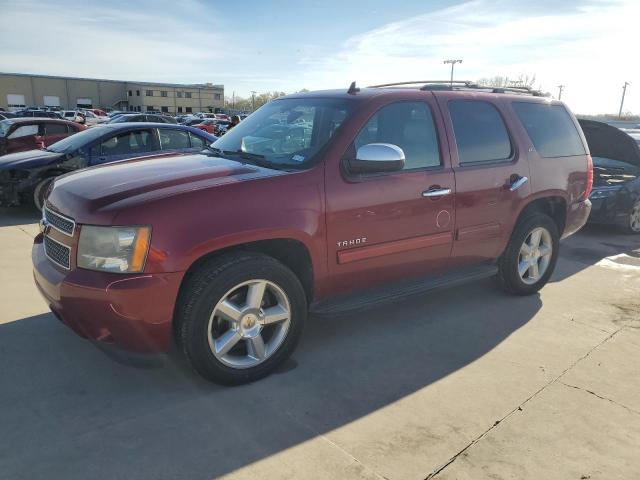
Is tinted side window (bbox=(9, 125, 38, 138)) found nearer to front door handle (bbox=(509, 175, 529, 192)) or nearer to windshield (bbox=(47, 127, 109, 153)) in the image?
windshield (bbox=(47, 127, 109, 153))

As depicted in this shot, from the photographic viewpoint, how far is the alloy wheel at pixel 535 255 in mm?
4723

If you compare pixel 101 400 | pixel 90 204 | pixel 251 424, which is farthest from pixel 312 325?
pixel 90 204

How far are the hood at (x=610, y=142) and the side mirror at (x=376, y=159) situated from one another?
20.8 ft

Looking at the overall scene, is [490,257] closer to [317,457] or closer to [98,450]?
[317,457]

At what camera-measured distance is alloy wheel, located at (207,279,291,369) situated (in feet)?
9.88

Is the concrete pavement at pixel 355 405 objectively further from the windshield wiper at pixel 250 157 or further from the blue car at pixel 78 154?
the blue car at pixel 78 154

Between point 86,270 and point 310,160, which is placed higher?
point 310,160

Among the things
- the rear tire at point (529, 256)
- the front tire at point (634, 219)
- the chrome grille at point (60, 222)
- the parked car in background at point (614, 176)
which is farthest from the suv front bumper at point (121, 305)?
the front tire at point (634, 219)

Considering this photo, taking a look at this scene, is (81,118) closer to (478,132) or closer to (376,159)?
(478,132)

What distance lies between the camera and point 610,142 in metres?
8.43

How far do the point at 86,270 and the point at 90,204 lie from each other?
375 mm

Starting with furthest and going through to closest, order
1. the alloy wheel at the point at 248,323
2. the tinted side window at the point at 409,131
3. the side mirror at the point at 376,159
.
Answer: the tinted side window at the point at 409,131 < the side mirror at the point at 376,159 < the alloy wheel at the point at 248,323

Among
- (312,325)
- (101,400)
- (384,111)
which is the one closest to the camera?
(101,400)

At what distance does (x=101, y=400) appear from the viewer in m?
2.93
